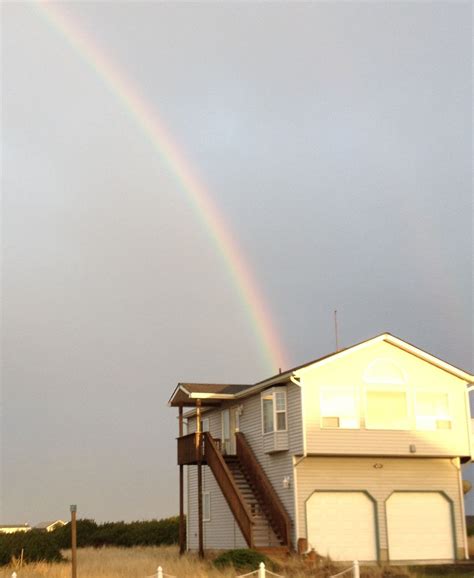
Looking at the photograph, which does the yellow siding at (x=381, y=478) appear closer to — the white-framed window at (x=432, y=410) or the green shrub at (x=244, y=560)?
the white-framed window at (x=432, y=410)

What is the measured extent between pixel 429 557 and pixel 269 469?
6.63 meters

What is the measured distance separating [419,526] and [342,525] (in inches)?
123

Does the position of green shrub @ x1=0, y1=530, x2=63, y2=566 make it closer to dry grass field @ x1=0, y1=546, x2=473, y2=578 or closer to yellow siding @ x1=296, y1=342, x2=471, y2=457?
dry grass field @ x1=0, y1=546, x2=473, y2=578

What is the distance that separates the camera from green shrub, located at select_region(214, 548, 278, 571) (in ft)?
85.1

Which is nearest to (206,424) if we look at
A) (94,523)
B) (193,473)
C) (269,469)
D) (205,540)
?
(193,473)

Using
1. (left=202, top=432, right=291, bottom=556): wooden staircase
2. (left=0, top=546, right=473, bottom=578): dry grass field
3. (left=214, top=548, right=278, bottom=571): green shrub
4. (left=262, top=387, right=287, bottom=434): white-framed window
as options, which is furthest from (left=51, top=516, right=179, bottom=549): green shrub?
(left=214, top=548, right=278, bottom=571): green shrub

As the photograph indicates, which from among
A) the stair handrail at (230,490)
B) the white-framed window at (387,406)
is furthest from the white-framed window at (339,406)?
the stair handrail at (230,490)

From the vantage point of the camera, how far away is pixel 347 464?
104ft

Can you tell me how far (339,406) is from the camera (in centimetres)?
3169

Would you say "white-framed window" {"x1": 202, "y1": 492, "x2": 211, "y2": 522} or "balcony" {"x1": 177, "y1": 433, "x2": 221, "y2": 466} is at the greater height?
"balcony" {"x1": 177, "y1": 433, "x2": 221, "y2": 466}

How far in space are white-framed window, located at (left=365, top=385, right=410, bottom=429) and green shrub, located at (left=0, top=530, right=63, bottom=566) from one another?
1377 centimetres

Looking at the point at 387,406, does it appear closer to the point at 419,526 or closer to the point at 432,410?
the point at 432,410

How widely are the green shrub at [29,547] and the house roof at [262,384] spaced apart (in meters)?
7.77

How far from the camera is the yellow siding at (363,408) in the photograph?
1207 inches
